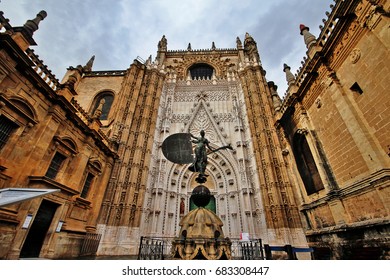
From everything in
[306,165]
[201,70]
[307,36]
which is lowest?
[306,165]

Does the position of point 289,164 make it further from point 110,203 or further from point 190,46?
point 190,46

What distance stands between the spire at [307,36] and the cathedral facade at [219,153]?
0.11 metres

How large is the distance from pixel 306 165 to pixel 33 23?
646 inches

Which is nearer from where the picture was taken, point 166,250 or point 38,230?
point 38,230

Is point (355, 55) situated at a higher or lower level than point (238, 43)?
lower

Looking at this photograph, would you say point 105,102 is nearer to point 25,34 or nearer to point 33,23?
point 33,23

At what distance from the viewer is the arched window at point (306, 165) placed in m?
10.2

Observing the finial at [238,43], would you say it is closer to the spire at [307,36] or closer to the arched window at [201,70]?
the arched window at [201,70]

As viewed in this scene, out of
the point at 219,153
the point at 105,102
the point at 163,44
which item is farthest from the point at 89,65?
the point at 219,153

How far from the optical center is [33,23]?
305 inches

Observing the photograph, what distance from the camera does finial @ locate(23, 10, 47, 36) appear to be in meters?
7.41

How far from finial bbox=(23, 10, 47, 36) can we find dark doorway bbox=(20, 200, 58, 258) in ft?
25.0

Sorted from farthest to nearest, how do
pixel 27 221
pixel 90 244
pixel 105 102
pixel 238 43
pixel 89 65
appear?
pixel 238 43 < pixel 89 65 < pixel 105 102 < pixel 90 244 < pixel 27 221

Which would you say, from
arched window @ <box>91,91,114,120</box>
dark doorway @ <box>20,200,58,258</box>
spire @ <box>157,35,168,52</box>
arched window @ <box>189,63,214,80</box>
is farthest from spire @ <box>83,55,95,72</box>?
dark doorway @ <box>20,200,58,258</box>
